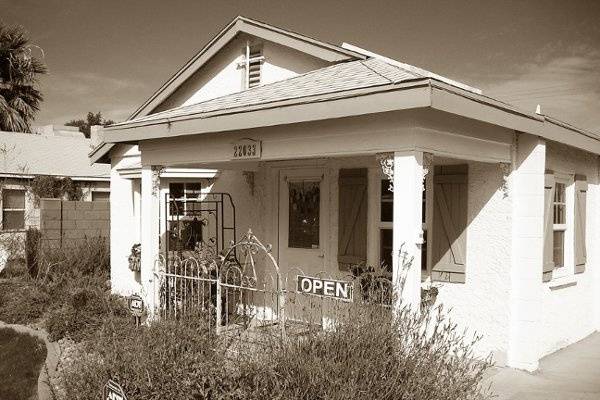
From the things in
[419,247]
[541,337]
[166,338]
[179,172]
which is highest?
[179,172]

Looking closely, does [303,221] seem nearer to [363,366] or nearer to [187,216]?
[187,216]

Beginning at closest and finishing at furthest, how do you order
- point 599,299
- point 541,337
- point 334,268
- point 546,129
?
point 546,129
point 541,337
point 334,268
point 599,299

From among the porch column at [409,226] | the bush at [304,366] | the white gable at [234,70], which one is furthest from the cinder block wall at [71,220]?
the porch column at [409,226]

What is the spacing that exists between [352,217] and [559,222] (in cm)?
312

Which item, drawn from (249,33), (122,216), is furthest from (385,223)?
(122,216)

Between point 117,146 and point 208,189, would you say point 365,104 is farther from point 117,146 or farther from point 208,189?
point 117,146

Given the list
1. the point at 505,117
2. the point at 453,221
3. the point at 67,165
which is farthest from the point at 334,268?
the point at 67,165

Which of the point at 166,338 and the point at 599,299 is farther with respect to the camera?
the point at 599,299

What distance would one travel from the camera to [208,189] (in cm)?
1037

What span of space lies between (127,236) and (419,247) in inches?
326

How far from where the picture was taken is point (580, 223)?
28.1 feet

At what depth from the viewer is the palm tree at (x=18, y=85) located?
20.4 m

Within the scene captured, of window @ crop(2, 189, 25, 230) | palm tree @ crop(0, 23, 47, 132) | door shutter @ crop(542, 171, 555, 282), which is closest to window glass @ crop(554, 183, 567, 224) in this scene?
door shutter @ crop(542, 171, 555, 282)

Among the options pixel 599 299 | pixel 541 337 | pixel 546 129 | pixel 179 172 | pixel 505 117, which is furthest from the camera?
pixel 179 172
